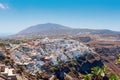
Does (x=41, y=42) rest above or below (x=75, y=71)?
above

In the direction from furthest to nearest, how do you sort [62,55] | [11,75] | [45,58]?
[62,55]
[45,58]
[11,75]

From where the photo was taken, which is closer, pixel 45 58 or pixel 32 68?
pixel 32 68

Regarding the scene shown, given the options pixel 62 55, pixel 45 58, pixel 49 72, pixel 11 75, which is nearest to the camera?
pixel 11 75

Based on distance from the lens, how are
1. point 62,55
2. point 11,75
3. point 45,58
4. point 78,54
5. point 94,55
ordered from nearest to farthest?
point 11,75 → point 45,58 → point 62,55 → point 78,54 → point 94,55

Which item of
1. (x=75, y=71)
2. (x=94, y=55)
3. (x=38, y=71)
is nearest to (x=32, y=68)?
(x=38, y=71)

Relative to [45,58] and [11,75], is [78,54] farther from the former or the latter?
[11,75]

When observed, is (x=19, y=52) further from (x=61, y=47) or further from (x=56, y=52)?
(x=61, y=47)

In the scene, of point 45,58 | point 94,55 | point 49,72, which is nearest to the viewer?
point 49,72

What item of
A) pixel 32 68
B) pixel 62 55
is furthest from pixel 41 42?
pixel 32 68

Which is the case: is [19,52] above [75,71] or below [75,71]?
above
